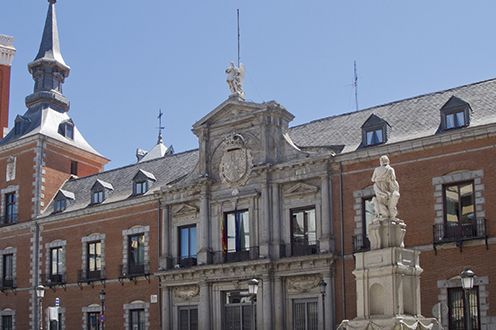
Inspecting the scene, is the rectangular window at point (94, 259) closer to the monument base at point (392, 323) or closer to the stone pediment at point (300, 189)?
the stone pediment at point (300, 189)

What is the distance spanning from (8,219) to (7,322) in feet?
19.5

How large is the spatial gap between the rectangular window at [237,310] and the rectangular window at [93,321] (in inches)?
343

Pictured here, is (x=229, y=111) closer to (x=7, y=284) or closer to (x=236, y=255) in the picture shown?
(x=236, y=255)

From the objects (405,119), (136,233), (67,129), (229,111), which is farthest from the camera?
(67,129)

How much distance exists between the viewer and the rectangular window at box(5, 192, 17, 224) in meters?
49.5

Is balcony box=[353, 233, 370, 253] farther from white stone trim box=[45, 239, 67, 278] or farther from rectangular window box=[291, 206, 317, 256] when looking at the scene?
white stone trim box=[45, 239, 67, 278]

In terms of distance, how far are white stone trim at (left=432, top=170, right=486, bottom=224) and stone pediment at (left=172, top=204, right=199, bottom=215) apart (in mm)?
12198

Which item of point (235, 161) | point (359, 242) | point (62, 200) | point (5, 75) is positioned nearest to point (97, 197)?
point (62, 200)

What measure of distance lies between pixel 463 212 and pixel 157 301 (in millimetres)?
16193

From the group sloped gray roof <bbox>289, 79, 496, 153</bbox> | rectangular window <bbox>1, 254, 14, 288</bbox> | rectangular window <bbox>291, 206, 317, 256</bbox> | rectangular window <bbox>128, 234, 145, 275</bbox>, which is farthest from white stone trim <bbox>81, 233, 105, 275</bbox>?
rectangular window <bbox>291, 206, 317, 256</bbox>

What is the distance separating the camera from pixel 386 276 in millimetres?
19641

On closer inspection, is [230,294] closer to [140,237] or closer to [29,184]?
[140,237]

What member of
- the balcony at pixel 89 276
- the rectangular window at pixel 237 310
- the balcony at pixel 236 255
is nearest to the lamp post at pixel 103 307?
the balcony at pixel 89 276

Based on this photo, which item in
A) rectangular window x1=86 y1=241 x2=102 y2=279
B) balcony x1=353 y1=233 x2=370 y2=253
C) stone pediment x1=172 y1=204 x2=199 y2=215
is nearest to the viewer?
balcony x1=353 y1=233 x2=370 y2=253
